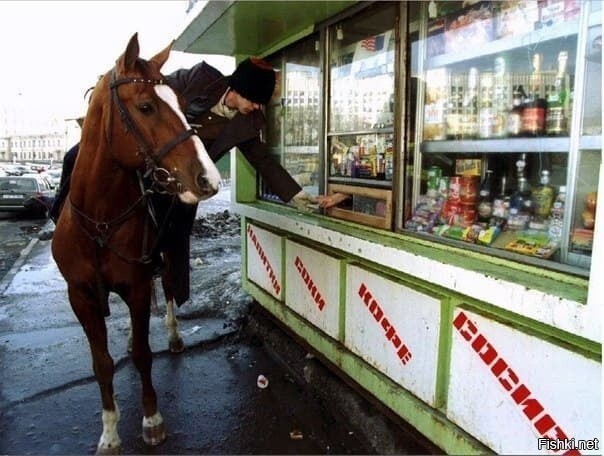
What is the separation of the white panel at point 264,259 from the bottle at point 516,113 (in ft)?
7.67

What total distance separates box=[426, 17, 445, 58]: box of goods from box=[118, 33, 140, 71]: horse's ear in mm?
1741

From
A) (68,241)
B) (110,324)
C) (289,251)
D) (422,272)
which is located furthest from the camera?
(110,324)

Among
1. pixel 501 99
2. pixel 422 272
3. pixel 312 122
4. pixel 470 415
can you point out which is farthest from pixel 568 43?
pixel 312 122

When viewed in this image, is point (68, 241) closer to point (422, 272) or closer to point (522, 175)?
point (422, 272)

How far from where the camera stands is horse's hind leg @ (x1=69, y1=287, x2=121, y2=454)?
290 centimetres

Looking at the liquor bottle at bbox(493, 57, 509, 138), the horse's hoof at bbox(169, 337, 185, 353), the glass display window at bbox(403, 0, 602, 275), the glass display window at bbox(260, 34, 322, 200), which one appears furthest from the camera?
the horse's hoof at bbox(169, 337, 185, 353)

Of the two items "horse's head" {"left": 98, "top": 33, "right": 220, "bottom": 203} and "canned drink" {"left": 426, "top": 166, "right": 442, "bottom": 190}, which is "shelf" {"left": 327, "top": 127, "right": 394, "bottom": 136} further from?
"horse's head" {"left": 98, "top": 33, "right": 220, "bottom": 203}

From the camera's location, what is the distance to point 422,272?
2533 millimetres

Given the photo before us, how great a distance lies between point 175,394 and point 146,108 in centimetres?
228

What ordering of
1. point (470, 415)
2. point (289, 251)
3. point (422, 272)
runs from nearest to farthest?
point (470, 415), point (422, 272), point (289, 251)

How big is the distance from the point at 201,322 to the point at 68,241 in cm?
252

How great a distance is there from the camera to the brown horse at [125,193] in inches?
91.0

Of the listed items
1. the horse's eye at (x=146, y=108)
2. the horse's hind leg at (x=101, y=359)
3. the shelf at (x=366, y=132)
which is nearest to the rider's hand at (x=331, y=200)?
the shelf at (x=366, y=132)

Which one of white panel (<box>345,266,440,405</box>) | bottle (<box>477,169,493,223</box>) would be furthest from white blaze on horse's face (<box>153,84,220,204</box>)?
bottle (<box>477,169,493,223</box>)
